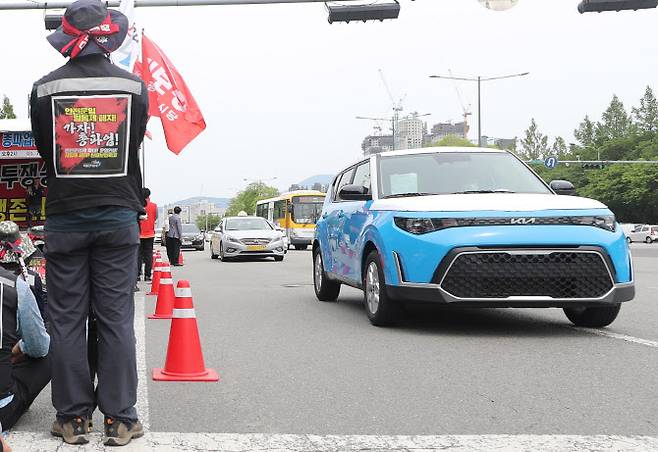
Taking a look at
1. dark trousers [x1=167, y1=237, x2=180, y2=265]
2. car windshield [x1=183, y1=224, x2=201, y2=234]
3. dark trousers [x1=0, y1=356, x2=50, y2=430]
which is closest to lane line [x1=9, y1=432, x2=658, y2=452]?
dark trousers [x1=0, y1=356, x2=50, y2=430]

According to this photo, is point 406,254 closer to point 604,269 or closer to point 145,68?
point 604,269

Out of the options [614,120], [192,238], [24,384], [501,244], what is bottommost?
[192,238]

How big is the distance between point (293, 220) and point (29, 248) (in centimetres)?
3892

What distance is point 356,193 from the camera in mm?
8891

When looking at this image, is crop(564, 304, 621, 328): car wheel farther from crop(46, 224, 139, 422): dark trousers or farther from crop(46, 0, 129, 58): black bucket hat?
crop(46, 0, 129, 58): black bucket hat

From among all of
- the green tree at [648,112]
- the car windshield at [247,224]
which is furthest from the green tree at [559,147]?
the car windshield at [247,224]

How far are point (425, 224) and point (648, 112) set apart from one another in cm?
11007

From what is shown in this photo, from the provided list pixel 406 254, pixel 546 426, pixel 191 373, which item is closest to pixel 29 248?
pixel 191 373

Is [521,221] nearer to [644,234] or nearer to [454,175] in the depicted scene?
[454,175]

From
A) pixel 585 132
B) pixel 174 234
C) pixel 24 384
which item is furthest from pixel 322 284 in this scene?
pixel 585 132

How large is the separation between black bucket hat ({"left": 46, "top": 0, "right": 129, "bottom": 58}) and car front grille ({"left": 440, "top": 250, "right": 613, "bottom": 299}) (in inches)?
157

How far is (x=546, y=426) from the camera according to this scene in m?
4.49

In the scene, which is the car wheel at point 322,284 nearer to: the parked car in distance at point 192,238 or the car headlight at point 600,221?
the car headlight at point 600,221

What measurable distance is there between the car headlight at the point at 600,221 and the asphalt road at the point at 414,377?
0.96 m
